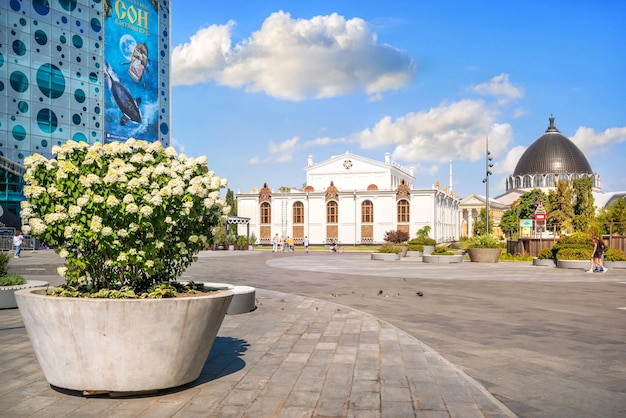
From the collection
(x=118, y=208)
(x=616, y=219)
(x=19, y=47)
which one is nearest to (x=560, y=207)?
(x=616, y=219)

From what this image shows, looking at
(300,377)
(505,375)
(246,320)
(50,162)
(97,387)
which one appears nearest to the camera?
(97,387)

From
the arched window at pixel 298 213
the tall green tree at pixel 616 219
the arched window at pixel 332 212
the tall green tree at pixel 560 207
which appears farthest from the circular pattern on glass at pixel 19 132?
the tall green tree at pixel 560 207

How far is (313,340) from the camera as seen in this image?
8992 mm

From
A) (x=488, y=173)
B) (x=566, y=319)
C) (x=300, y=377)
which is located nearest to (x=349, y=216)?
(x=488, y=173)

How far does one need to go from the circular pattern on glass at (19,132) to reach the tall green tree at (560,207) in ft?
210

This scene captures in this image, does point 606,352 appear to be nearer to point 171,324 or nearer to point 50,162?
point 171,324

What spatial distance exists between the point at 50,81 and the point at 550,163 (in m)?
134

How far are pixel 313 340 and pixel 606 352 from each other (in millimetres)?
4318

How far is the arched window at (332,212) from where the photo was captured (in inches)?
3164

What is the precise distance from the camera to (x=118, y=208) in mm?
5914

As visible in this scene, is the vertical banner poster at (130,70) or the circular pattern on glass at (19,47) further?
the vertical banner poster at (130,70)

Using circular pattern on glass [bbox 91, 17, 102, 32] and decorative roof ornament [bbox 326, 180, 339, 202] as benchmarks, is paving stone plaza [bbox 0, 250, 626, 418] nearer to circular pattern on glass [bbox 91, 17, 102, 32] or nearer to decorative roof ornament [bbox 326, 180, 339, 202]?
decorative roof ornament [bbox 326, 180, 339, 202]

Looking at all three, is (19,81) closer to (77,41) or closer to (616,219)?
(77,41)

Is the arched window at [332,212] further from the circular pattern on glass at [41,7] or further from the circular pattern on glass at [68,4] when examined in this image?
the circular pattern on glass at [41,7]
